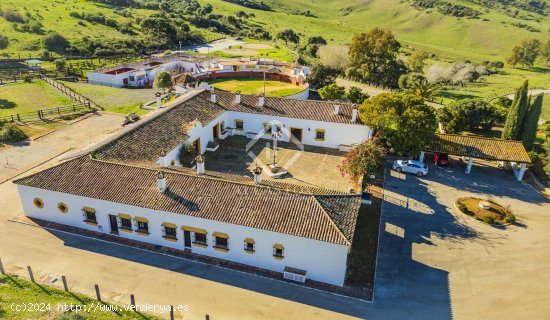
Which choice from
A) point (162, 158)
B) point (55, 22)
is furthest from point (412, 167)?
point (55, 22)

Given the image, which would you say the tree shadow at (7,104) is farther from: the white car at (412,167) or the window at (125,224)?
the white car at (412,167)

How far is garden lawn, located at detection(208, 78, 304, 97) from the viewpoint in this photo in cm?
6250

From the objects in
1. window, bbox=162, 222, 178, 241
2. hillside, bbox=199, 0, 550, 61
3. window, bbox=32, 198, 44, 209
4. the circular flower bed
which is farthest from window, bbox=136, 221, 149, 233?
hillside, bbox=199, 0, 550, 61

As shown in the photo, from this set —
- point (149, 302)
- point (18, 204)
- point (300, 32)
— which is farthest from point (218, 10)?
point (149, 302)

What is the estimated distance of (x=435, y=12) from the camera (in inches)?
6663

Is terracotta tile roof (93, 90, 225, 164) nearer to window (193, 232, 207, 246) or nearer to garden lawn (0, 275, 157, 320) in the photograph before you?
window (193, 232, 207, 246)

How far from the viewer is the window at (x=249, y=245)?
931 inches

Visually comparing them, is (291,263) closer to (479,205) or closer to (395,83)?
(479,205)

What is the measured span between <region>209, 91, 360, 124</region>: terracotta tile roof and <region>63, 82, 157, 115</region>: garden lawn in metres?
12.8

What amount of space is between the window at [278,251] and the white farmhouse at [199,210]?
0.01 metres

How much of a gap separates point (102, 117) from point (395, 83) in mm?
49604

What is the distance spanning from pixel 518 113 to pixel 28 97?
196 feet

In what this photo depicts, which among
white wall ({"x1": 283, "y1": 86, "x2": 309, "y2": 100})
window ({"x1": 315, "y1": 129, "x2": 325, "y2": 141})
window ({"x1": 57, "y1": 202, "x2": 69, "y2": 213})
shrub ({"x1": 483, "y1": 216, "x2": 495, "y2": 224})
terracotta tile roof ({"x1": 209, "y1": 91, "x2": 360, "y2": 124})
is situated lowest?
shrub ({"x1": 483, "y1": 216, "x2": 495, "y2": 224})

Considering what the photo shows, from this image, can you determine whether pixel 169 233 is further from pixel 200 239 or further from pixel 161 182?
pixel 161 182
